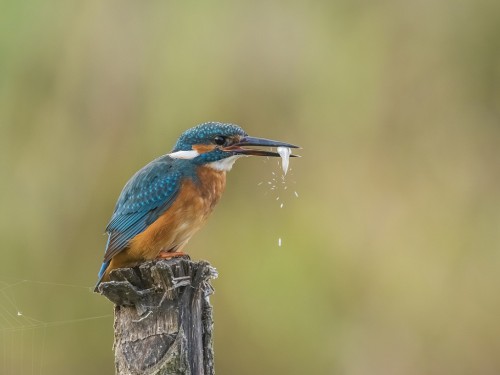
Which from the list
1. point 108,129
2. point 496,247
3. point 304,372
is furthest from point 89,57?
point 496,247

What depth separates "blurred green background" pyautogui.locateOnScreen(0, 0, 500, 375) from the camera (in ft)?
17.1

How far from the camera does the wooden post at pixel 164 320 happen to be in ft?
8.43

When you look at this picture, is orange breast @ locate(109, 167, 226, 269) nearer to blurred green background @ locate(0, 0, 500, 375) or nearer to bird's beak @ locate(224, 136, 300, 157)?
bird's beak @ locate(224, 136, 300, 157)

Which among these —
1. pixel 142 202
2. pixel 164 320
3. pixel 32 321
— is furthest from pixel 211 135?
pixel 32 321

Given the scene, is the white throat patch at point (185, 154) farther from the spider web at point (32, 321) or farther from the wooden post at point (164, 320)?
the spider web at point (32, 321)

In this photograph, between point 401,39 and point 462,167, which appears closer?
point 462,167

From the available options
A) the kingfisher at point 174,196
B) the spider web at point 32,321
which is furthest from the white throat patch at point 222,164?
the spider web at point 32,321

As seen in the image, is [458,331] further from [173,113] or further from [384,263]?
[173,113]

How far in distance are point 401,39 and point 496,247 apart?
1418 millimetres

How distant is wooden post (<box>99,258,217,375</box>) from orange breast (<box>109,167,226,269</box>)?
86cm

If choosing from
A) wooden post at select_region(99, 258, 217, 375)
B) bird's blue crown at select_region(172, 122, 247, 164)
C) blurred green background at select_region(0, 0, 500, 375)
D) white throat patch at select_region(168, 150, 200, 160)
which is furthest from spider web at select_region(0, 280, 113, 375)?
wooden post at select_region(99, 258, 217, 375)

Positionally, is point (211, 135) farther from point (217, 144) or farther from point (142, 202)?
point (142, 202)

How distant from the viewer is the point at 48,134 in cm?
537

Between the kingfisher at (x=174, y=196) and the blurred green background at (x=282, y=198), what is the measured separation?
4.11ft
